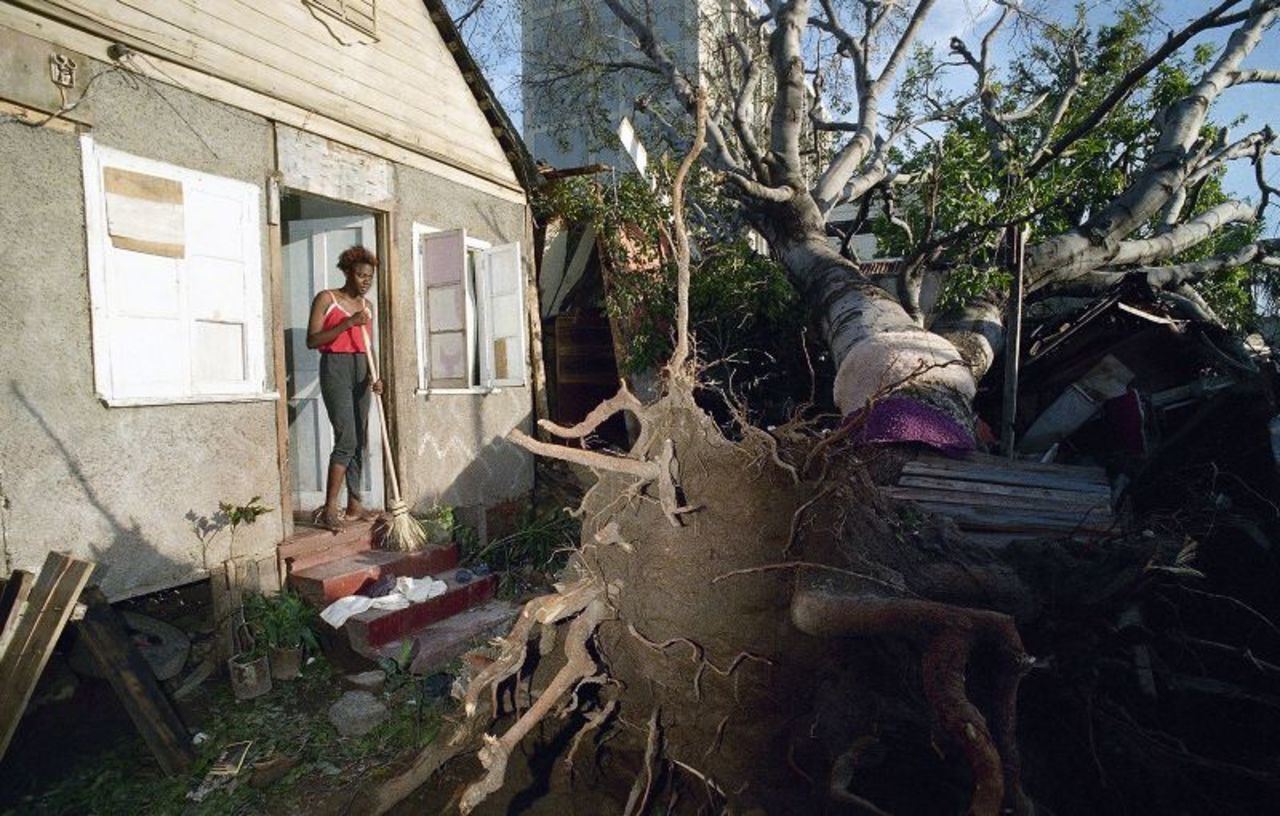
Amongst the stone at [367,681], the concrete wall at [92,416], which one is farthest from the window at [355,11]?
the stone at [367,681]

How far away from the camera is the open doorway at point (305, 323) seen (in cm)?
543

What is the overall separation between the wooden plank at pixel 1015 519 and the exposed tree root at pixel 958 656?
123cm

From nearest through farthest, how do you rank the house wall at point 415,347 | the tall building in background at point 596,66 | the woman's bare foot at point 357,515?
the house wall at point 415,347
the woman's bare foot at point 357,515
the tall building in background at point 596,66

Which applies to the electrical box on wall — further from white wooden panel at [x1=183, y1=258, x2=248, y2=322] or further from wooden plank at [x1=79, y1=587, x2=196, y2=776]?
wooden plank at [x1=79, y1=587, x2=196, y2=776]

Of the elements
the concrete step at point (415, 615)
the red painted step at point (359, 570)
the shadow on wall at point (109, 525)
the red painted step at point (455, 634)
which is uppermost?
the shadow on wall at point (109, 525)

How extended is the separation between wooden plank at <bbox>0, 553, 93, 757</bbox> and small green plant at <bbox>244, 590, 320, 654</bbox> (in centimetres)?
108

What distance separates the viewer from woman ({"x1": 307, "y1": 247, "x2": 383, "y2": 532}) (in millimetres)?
4801

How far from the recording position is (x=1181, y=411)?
6.09 m

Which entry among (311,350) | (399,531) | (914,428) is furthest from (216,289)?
(914,428)

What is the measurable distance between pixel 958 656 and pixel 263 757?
131 inches

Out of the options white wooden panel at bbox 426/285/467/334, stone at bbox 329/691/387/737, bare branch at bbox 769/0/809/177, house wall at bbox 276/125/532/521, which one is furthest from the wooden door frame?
bare branch at bbox 769/0/809/177

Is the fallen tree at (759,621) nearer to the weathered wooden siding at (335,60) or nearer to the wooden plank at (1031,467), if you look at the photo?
the wooden plank at (1031,467)

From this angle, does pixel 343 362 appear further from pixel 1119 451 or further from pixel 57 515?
pixel 1119 451

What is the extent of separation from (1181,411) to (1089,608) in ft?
17.7
